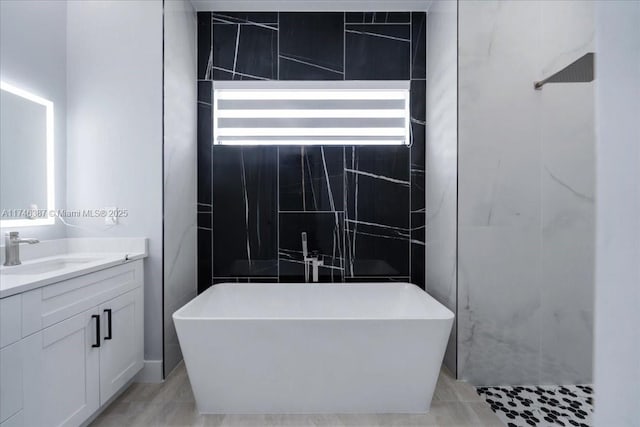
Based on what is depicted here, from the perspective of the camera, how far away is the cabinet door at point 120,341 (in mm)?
1989

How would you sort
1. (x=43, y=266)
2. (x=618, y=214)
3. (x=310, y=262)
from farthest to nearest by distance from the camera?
(x=310, y=262) < (x=43, y=266) < (x=618, y=214)

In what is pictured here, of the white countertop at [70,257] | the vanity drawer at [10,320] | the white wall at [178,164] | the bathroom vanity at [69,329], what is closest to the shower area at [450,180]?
the white wall at [178,164]

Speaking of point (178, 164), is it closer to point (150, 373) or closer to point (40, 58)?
point (40, 58)

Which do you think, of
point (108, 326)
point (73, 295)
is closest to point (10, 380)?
point (73, 295)

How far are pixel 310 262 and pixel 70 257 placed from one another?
1705 mm

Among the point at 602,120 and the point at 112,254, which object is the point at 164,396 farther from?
the point at 602,120

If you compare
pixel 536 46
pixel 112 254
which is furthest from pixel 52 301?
pixel 536 46

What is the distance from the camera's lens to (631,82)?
0.26 meters

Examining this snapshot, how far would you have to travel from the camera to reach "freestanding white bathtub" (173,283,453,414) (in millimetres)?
1940

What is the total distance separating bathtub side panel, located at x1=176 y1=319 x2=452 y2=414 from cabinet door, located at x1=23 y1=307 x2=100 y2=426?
0.47 m

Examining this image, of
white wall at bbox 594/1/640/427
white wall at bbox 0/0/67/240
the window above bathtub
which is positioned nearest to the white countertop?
white wall at bbox 0/0/67/240

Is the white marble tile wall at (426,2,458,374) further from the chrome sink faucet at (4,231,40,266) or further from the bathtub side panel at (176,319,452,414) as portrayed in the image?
the chrome sink faucet at (4,231,40,266)

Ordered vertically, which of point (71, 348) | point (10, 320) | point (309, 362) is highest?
point (10, 320)

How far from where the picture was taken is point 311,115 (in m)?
3.05
